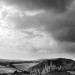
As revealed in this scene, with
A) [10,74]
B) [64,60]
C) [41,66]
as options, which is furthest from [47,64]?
[10,74]

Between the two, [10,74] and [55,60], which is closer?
[10,74]

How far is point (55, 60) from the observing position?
814 inches

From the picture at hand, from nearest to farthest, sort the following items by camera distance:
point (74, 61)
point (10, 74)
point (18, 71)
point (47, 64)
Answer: point (10, 74)
point (18, 71)
point (47, 64)
point (74, 61)

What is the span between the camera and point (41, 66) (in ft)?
65.9

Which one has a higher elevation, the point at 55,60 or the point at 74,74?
the point at 55,60

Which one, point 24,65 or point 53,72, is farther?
point 24,65

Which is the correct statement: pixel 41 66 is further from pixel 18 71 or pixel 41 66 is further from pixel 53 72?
pixel 18 71

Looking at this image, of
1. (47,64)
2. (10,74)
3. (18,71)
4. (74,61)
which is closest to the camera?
(10,74)

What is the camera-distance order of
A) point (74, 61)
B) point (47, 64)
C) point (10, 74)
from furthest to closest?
point (74, 61) → point (47, 64) → point (10, 74)

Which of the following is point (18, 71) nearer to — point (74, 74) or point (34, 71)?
point (34, 71)

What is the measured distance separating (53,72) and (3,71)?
554 centimetres

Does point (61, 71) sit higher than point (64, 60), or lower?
lower

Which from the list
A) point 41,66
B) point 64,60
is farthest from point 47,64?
point 64,60

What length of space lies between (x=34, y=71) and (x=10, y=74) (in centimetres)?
A: 298
